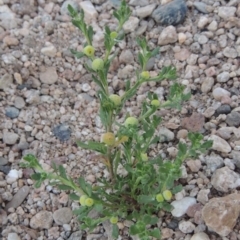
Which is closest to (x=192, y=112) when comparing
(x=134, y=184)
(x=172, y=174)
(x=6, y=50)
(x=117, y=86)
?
(x=117, y=86)

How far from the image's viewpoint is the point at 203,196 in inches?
68.9

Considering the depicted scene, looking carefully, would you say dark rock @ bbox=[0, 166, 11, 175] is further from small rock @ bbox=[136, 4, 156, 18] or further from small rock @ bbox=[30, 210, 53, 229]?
small rock @ bbox=[136, 4, 156, 18]

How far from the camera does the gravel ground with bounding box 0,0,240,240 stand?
1.77m

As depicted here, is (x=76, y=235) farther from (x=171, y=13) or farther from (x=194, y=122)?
(x=171, y=13)

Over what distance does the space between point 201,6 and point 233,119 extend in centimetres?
62

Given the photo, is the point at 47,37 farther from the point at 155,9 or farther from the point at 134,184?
the point at 134,184

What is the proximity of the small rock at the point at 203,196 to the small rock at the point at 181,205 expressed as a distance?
2cm

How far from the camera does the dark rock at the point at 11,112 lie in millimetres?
2070

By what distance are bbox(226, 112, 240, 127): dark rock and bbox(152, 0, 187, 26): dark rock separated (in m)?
0.54

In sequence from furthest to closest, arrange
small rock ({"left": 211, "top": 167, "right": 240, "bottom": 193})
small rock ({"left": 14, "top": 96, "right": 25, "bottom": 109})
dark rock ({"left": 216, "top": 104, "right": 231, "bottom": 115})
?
small rock ({"left": 14, "top": 96, "right": 25, "bottom": 109})
dark rock ({"left": 216, "top": 104, "right": 231, "bottom": 115})
small rock ({"left": 211, "top": 167, "right": 240, "bottom": 193})

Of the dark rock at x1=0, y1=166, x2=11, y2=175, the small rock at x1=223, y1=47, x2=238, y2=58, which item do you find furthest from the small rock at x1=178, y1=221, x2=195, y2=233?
the small rock at x1=223, y1=47, x2=238, y2=58

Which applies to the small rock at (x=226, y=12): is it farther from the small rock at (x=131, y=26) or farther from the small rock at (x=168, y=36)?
the small rock at (x=131, y=26)

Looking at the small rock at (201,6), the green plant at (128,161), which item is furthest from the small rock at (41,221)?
the small rock at (201,6)

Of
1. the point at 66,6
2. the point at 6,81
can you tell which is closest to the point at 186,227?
the point at 6,81
